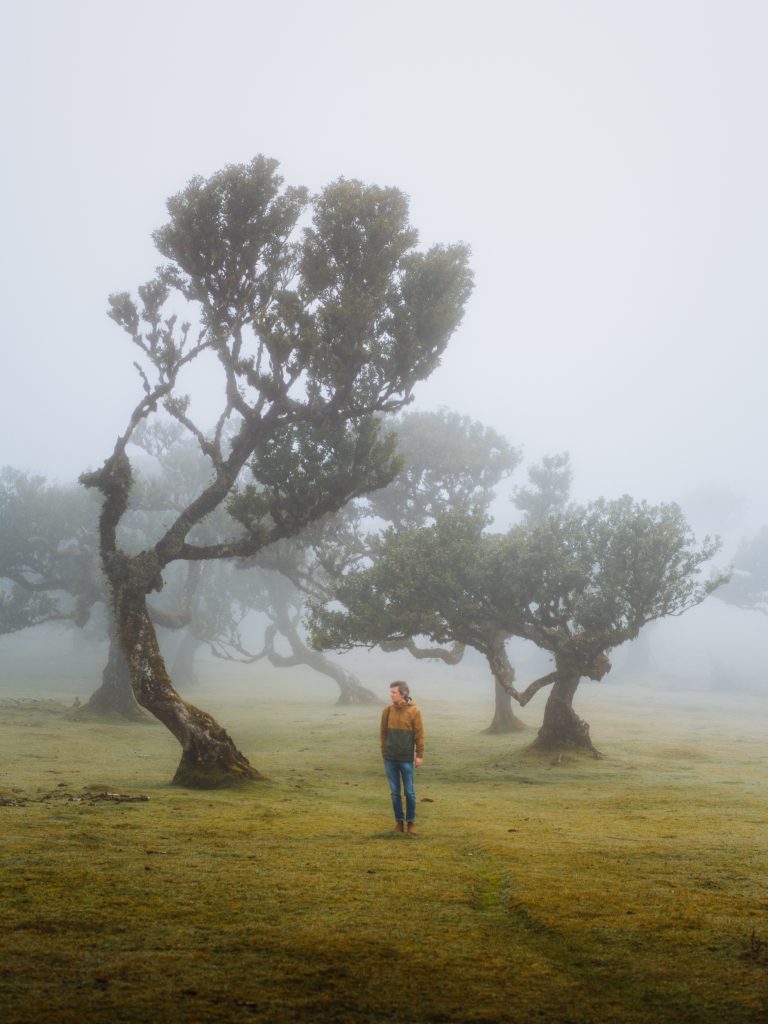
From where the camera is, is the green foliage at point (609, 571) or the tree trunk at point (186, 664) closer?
the green foliage at point (609, 571)

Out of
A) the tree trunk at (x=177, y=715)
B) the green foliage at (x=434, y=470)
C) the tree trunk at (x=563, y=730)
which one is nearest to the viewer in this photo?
the tree trunk at (x=177, y=715)

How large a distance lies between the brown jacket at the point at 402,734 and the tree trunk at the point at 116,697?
96.2 feet

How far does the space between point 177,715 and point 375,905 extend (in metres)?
12.9

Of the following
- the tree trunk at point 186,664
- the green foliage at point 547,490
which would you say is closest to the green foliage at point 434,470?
the green foliage at point 547,490

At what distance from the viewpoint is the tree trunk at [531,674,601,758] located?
29.3 m

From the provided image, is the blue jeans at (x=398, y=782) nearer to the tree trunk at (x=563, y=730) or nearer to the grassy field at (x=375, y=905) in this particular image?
the grassy field at (x=375, y=905)

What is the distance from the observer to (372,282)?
2516cm

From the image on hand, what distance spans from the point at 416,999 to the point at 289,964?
135 centimetres

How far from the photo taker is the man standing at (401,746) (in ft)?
47.2

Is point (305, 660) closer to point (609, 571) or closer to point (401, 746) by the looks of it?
point (609, 571)

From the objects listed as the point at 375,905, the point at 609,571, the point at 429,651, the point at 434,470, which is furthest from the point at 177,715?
the point at 434,470

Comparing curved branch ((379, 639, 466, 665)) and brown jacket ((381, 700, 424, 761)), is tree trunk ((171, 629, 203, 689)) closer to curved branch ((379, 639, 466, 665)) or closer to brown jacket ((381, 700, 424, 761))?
curved branch ((379, 639, 466, 665))

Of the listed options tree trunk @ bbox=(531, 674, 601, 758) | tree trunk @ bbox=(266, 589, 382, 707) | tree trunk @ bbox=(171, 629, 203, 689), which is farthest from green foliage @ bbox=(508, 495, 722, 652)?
tree trunk @ bbox=(171, 629, 203, 689)

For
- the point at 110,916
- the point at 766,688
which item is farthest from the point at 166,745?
the point at 766,688
